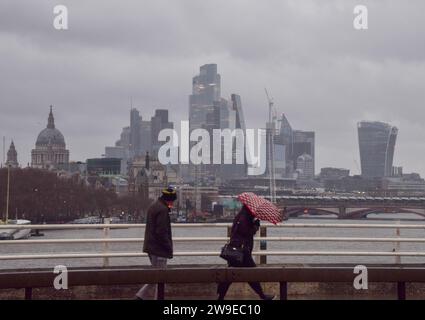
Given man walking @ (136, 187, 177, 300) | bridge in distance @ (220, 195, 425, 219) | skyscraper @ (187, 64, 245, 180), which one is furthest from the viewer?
skyscraper @ (187, 64, 245, 180)

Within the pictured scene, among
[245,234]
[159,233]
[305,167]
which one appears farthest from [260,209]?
[305,167]

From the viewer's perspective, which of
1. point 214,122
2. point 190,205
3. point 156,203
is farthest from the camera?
point 214,122

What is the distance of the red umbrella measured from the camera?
32.7 ft

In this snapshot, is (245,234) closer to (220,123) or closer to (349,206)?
(349,206)

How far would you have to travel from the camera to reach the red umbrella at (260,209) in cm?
997

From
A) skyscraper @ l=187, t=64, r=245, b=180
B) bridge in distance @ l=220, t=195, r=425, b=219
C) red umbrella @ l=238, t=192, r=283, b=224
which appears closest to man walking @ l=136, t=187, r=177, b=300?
red umbrella @ l=238, t=192, r=283, b=224

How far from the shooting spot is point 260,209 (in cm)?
1002

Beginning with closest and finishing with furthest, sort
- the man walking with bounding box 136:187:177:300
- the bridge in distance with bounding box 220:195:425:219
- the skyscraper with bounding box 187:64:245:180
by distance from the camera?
the man walking with bounding box 136:187:177:300, the bridge in distance with bounding box 220:195:425:219, the skyscraper with bounding box 187:64:245:180

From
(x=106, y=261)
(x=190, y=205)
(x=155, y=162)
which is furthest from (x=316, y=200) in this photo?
(x=155, y=162)

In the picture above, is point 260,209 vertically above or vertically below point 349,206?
above

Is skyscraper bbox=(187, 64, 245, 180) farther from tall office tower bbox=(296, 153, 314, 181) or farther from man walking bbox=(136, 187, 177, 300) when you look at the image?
man walking bbox=(136, 187, 177, 300)

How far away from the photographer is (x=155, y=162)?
19038cm
